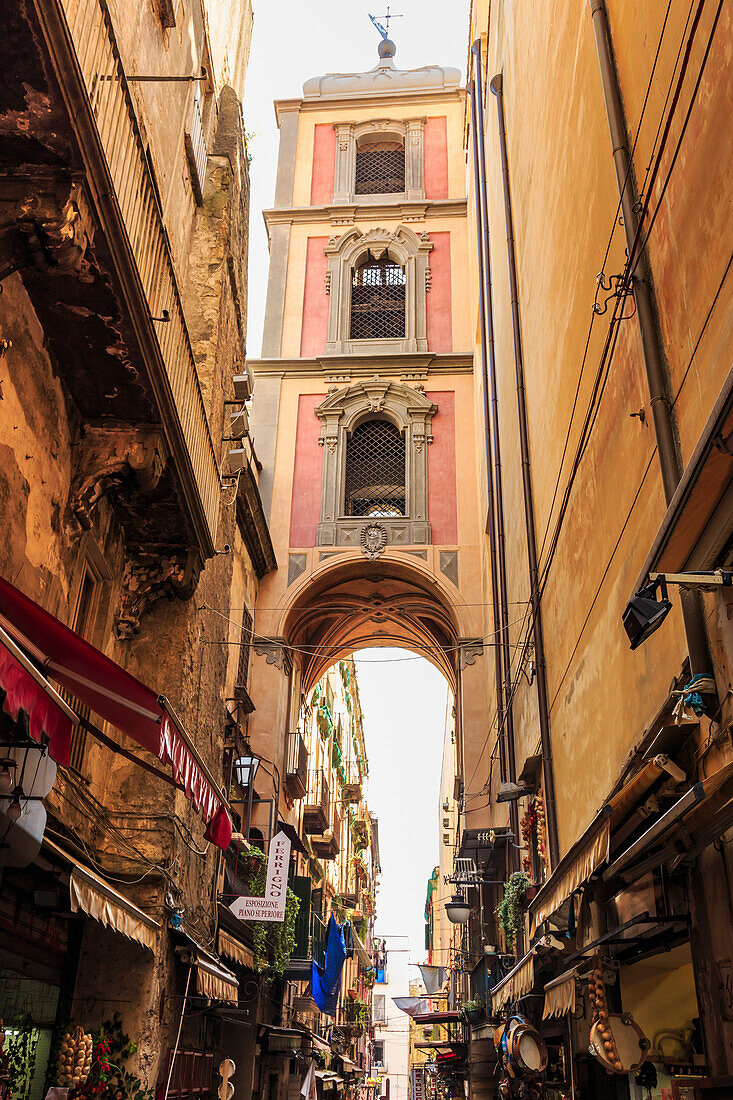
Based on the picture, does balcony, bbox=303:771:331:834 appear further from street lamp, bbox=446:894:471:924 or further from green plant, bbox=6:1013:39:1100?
green plant, bbox=6:1013:39:1100

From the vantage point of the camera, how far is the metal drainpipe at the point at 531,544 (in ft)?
31.9

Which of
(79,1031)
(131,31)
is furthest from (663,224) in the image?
(79,1031)

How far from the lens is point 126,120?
6305mm

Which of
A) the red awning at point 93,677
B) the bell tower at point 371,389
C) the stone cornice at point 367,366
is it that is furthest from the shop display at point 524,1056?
the stone cornice at point 367,366

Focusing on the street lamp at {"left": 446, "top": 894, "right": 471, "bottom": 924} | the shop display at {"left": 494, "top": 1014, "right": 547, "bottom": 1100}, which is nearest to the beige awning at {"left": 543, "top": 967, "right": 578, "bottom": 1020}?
the shop display at {"left": 494, "top": 1014, "right": 547, "bottom": 1100}

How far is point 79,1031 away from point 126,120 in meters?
6.39

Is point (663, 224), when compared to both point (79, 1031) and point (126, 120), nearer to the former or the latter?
point (126, 120)

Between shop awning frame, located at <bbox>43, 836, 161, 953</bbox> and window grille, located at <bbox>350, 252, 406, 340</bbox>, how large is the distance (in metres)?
17.3

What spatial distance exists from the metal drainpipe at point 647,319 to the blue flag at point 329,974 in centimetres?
1500

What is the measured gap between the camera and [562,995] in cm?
679

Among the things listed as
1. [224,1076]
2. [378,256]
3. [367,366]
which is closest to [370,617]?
[367,366]

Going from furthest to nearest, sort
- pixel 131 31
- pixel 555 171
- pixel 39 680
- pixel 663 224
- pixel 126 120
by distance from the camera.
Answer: pixel 555 171, pixel 131 31, pixel 126 120, pixel 663 224, pixel 39 680

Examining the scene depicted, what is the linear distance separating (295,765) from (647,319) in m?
15.7

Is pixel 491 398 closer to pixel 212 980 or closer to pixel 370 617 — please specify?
pixel 370 617
